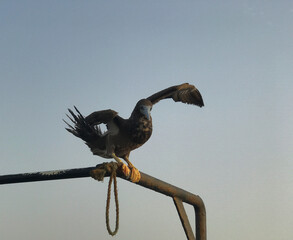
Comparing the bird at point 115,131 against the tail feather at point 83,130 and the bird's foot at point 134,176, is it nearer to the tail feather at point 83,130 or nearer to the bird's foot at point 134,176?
the tail feather at point 83,130

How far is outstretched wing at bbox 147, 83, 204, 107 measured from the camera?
15.6 ft

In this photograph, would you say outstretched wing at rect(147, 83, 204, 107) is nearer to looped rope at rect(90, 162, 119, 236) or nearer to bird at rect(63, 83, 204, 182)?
bird at rect(63, 83, 204, 182)

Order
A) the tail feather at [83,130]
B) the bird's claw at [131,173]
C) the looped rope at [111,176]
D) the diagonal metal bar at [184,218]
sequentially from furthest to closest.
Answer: the tail feather at [83,130] → the diagonal metal bar at [184,218] → the bird's claw at [131,173] → the looped rope at [111,176]

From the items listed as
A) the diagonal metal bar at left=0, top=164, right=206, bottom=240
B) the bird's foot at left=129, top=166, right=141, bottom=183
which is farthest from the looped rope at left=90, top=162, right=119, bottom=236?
the bird's foot at left=129, top=166, right=141, bottom=183

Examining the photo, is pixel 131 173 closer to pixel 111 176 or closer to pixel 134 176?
pixel 134 176

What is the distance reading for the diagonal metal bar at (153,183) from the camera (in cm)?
234

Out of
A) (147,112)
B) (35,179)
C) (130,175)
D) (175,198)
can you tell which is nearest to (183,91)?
(147,112)

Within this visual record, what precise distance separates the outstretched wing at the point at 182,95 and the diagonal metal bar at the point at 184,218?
6.14ft

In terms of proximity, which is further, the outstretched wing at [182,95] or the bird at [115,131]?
the outstretched wing at [182,95]

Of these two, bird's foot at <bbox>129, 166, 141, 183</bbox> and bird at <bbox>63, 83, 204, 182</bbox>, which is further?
bird at <bbox>63, 83, 204, 182</bbox>

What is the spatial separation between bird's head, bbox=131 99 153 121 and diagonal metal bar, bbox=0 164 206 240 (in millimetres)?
1221

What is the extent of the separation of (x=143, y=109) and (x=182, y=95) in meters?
0.99

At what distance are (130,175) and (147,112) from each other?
171 centimetres

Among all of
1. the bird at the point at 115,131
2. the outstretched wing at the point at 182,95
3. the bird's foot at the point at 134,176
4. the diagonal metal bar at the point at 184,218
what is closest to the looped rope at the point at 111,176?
the bird's foot at the point at 134,176
